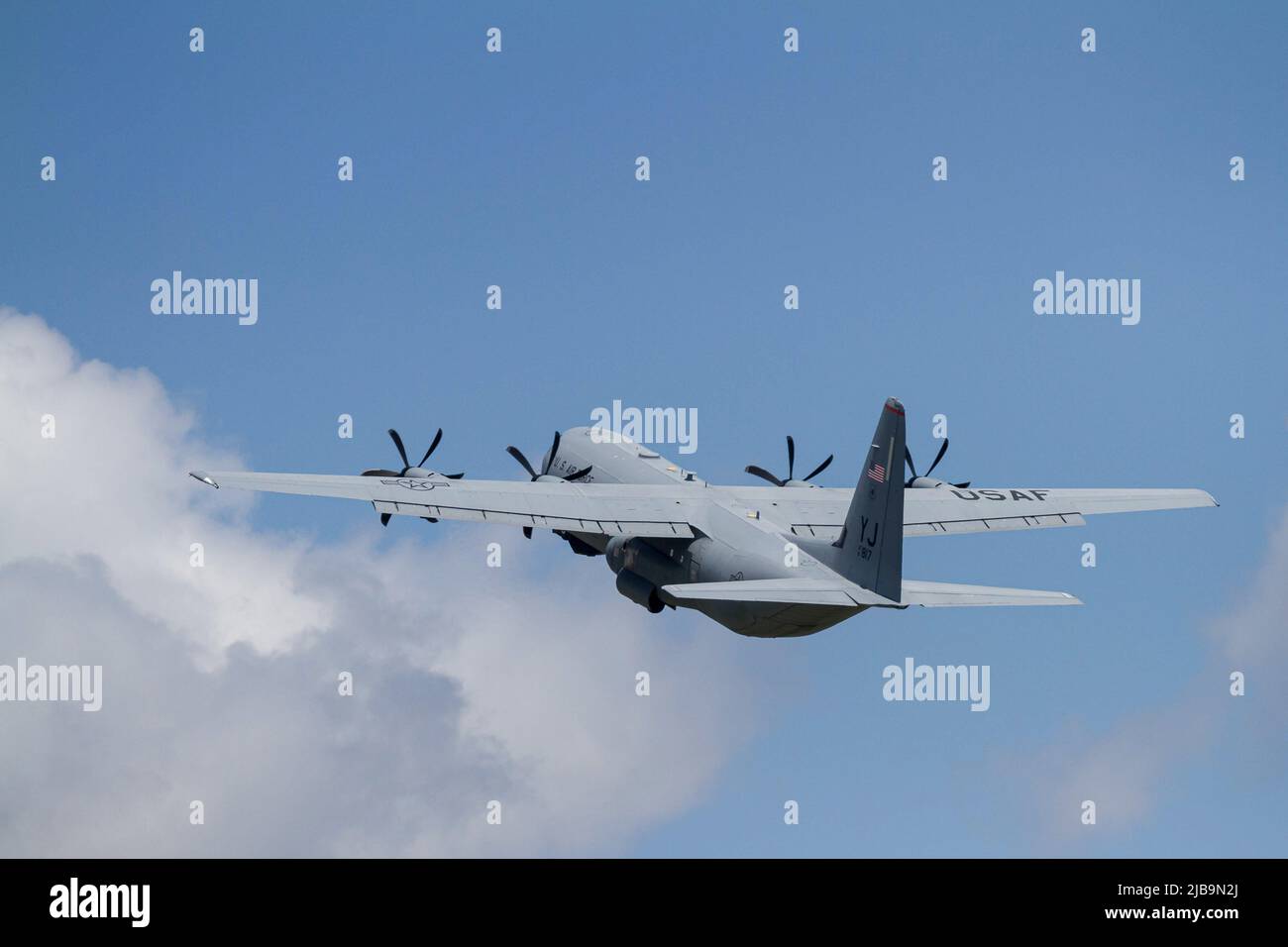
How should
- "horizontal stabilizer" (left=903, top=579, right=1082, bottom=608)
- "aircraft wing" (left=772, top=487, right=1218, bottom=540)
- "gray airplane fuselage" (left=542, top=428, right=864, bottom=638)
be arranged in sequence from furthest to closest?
"aircraft wing" (left=772, top=487, right=1218, bottom=540) < "gray airplane fuselage" (left=542, top=428, right=864, bottom=638) < "horizontal stabilizer" (left=903, top=579, right=1082, bottom=608)

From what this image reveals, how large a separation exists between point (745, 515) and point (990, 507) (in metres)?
8.57

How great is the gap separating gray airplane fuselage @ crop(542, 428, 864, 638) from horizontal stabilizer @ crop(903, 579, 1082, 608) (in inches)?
60.3

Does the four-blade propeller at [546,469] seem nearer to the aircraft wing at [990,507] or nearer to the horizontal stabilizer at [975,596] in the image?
the aircraft wing at [990,507]

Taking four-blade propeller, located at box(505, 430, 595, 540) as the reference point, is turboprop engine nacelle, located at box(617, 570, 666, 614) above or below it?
below

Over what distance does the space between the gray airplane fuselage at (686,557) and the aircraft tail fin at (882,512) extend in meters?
1.02

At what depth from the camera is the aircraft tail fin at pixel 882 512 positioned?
40.5 m

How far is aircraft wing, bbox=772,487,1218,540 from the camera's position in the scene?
165 ft

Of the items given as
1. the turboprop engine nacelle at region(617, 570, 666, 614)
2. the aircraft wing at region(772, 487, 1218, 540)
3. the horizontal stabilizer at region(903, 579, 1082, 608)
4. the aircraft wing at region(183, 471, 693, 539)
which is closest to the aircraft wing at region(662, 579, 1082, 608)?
the horizontal stabilizer at region(903, 579, 1082, 608)

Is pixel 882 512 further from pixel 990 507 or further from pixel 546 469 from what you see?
pixel 546 469

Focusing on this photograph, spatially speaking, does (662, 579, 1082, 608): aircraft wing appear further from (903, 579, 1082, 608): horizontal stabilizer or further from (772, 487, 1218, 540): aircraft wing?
(772, 487, 1218, 540): aircraft wing

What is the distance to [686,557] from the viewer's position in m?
47.0

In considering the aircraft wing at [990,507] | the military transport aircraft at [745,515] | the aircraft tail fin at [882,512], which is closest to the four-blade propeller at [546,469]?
the military transport aircraft at [745,515]

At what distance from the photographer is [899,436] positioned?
132ft

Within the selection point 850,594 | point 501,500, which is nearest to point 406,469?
point 501,500
